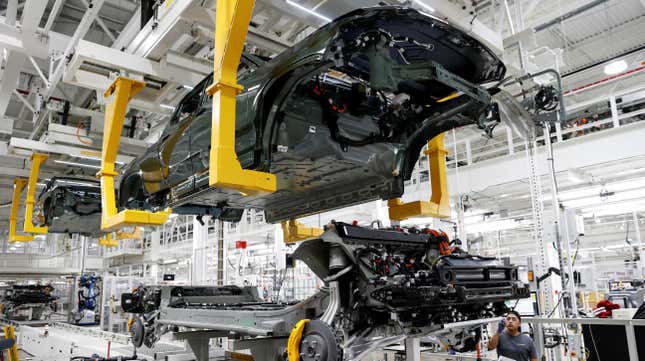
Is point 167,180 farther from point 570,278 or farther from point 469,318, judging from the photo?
point 570,278

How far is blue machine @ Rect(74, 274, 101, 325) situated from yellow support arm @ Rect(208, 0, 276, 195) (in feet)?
46.4

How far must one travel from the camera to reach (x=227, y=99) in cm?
288

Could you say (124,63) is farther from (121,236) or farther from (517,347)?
(517,347)

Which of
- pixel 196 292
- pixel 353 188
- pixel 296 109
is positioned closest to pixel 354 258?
pixel 296 109

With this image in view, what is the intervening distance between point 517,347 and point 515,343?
52mm

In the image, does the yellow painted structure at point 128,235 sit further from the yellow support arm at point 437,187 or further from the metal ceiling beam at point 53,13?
the yellow support arm at point 437,187

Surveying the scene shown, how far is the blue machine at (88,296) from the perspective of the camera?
1492 cm

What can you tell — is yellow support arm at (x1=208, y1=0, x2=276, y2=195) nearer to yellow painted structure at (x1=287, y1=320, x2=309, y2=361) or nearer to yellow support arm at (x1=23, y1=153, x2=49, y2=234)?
yellow painted structure at (x1=287, y1=320, x2=309, y2=361)

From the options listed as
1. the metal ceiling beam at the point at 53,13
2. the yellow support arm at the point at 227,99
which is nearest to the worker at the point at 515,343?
the yellow support arm at the point at 227,99

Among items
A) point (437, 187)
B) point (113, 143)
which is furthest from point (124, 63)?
point (437, 187)

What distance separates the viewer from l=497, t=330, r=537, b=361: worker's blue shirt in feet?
17.0

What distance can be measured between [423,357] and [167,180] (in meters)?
3.10

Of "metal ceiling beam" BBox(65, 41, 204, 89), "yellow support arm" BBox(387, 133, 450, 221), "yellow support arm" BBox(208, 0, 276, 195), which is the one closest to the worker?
"yellow support arm" BBox(387, 133, 450, 221)

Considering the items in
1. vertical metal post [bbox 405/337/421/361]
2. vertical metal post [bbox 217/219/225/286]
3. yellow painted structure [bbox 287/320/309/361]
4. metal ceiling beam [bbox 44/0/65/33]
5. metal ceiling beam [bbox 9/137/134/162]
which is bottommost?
vertical metal post [bbox 405/337/421/361]
